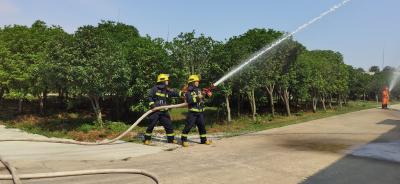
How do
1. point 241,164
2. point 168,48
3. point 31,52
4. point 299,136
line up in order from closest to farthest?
point 241,164, point 299,136, point 168,48, point 31,52

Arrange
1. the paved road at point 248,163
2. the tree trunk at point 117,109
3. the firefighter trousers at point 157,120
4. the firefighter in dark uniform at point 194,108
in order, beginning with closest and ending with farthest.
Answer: the paved road at point 248,163 → the firefighter in dark uniform at point 194,108 → the firefighter trousers at point 157,120 → the tree trunk at point 117,109

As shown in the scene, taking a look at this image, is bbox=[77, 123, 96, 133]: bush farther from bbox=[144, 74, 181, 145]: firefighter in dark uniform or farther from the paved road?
bbox=[144, 74, 181, 145]: firefighter in dark uniform

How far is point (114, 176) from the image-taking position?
26.8 feet

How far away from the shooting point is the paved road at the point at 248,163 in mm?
8367

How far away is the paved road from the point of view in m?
8.37


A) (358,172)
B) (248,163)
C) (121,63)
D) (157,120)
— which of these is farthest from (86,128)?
(358,172)

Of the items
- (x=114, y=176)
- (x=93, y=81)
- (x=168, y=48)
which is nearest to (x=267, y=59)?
(x=168, y=48)

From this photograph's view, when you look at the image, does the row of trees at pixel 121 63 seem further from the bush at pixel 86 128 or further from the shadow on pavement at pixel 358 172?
the shadow on pavement at pixel 358 172

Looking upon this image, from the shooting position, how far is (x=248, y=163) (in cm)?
980

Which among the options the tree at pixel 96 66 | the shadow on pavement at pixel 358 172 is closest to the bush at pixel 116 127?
the tree at pixel 96 66

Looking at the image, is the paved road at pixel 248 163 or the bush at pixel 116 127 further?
the bush at pixel 116 127

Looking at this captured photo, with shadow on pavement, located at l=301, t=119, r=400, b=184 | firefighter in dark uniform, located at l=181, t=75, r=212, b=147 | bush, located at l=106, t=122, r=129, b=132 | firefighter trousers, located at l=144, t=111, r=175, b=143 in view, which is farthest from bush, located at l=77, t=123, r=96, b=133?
shadow on pavement, located at l=301, t=119, r=400, b=184

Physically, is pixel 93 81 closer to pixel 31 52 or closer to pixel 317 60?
pixel 31 52

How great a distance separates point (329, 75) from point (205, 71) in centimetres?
2126
